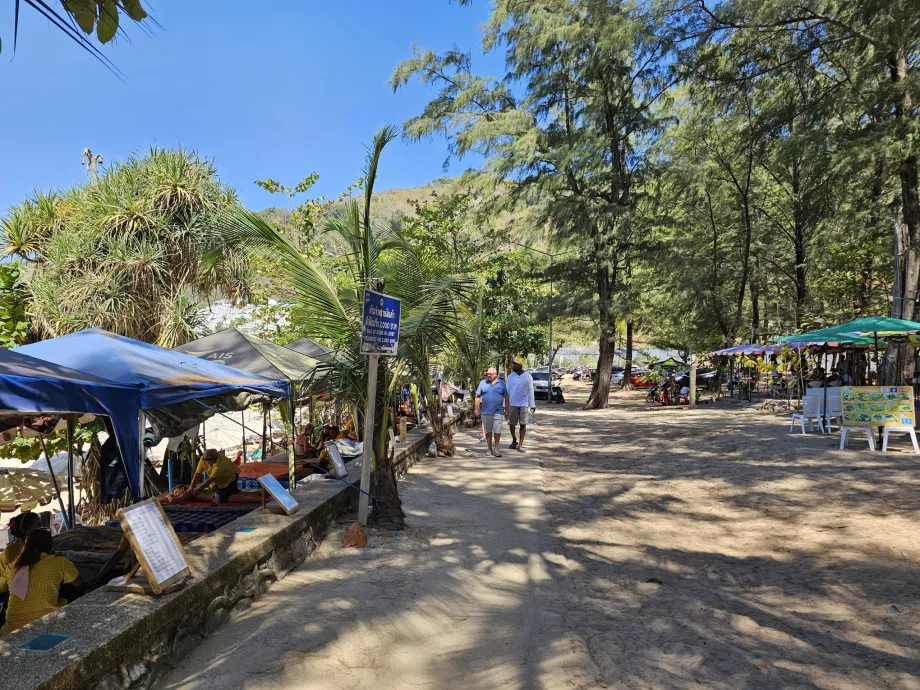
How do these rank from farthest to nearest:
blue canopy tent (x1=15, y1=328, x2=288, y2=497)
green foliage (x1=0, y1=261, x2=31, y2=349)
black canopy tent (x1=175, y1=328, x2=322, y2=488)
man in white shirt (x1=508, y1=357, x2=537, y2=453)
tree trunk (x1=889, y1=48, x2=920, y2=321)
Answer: tree trunk (x1=889, y1=48, x2=920, y2=321), man in white shirt (x1=508, y1=357, x2=537, y2=453), green foliage (x1=0, y1=261, x2=31, y2=349), black canopy tent (x1=175, y1=328, x2=322, y2=488), blue canopy tent (x1=15, y1=328, x2=288, y2=497)

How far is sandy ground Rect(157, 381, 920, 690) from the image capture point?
11.7 ft

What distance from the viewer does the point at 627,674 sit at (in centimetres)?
350

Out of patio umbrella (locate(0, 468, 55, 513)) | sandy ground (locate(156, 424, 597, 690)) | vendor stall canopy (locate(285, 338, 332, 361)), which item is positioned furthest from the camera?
vendor stall canopy (locate(285, 338, 332, 361))

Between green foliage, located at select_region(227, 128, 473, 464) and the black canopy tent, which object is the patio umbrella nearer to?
the black canopy tent

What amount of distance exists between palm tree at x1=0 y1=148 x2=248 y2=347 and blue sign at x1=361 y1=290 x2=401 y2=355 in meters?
6.10

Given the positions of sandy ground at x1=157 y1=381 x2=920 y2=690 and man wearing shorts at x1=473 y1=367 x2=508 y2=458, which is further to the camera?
man wearing shorts at x1=473 y1=367 x2=508 y2=458

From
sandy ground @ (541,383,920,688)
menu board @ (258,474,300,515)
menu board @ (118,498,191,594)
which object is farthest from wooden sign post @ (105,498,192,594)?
sandy ground @ (541,383,920,688)

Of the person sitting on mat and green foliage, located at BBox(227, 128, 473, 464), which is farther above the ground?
green foliage, located at BBox(227, 128, 473, 464)

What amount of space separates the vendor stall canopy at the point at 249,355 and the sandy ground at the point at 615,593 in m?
2.20

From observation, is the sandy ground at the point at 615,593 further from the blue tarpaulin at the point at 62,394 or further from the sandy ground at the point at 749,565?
the blue tarpaulin at the point at 62,394

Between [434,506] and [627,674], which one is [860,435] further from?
[627,674]

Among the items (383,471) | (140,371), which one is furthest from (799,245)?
(140,371)

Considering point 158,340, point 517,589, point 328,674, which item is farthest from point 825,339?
point 158,340

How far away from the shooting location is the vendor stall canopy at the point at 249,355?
790 cm
